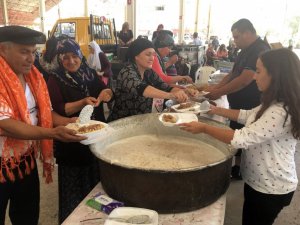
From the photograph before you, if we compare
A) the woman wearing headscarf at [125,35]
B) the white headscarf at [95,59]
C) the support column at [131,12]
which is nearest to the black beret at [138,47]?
the white headscarf at [95,59]

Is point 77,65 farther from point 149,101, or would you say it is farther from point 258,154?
point 258,154

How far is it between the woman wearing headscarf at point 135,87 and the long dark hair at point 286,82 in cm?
72

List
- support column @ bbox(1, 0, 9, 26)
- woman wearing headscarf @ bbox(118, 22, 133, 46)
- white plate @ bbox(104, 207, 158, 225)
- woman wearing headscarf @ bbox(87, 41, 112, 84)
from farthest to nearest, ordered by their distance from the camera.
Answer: support column @ bbox(1, 0, 9, 26) → woman wearing headscarf @ bbox(118, 22, 133, 46) → woman wearing headscarf @ bbox(87, 41, 112, 84) → white plate @ bbox(104, 207, 158, 225)

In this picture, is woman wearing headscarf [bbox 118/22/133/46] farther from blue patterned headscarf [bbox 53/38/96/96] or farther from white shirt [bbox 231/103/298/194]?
white shirt [bbox 231/103/298/194]

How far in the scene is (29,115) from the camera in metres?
1.45

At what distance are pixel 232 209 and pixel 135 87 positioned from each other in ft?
5.03

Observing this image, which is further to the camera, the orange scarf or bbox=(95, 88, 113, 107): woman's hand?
bbox=(95, 88, 113, 107): woman's hand

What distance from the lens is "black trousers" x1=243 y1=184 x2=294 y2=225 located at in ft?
4.54

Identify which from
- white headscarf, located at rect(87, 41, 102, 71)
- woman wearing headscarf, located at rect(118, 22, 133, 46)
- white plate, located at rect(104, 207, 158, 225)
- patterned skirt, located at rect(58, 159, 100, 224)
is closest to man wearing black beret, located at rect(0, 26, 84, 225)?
patterned skirt, located at rect(58, 159, 100, 224)

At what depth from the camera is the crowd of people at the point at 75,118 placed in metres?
1.27

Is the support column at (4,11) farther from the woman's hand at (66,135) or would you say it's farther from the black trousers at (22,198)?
the woman's hand at (66,135)

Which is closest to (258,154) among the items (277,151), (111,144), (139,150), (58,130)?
(277,151)

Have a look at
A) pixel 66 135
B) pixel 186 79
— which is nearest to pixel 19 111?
pixel 66 135

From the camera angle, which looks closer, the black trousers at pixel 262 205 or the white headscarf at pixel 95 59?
the black trousers at pixel 262 205
